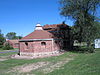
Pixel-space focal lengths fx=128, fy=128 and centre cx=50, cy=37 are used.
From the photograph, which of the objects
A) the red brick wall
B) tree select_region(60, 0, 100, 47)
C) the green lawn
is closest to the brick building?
the red brick wall

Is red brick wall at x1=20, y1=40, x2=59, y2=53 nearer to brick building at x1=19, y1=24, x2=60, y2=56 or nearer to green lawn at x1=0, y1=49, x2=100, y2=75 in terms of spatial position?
brick building at x1=19, y1=24, x2=60, y2=56

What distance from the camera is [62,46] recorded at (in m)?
29.2

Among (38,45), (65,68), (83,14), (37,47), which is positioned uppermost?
(83,14)

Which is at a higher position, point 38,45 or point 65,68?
point 38,45

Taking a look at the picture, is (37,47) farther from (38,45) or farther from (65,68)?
(65,68)

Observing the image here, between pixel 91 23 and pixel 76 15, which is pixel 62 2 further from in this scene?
pixel 91 23

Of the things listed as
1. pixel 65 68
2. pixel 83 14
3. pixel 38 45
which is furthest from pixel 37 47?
pixel 65 68

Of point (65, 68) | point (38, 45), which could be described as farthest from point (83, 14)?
point (65, 68)

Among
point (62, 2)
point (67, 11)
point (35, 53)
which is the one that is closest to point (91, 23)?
point (67, 11)

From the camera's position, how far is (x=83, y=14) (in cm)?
2289

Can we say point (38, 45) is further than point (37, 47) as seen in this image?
Yes

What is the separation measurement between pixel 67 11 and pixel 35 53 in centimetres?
977

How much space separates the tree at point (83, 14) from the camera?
22531 millimetres

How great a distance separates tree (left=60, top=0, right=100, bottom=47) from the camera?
73.9 ft
